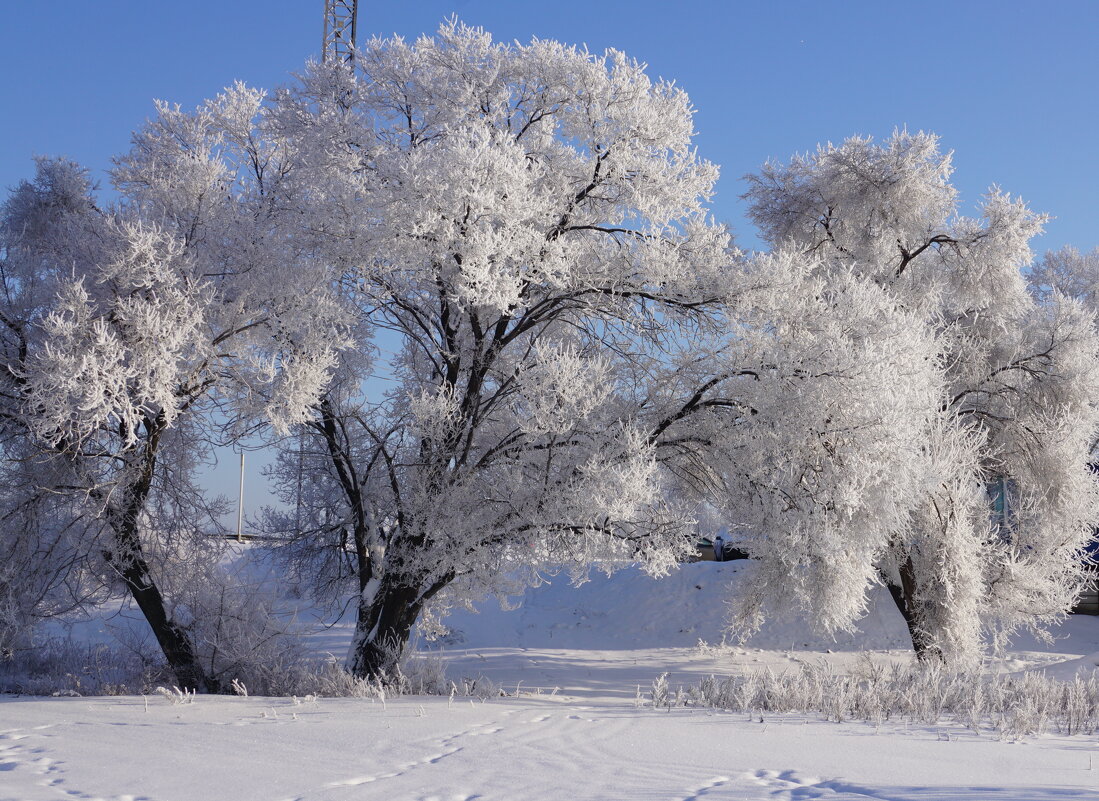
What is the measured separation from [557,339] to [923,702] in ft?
22.4

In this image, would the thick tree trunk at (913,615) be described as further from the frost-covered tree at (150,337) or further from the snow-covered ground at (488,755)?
the frost-covered tree at (150,337)

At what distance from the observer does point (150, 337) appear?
945 cm

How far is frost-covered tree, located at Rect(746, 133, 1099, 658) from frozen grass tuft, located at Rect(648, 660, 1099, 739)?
468 cm

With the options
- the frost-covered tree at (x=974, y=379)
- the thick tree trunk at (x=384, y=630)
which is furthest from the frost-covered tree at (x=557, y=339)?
the frost-covered tree at (x=974, y=379)

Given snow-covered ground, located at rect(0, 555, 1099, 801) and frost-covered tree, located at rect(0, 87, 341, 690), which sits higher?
frost-covered tree, located at rect(0, 87, 341, 690)

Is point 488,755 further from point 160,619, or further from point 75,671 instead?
point 75,671

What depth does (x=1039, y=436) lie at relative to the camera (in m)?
15.1

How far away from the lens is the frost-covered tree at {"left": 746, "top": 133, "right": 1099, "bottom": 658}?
1376cm

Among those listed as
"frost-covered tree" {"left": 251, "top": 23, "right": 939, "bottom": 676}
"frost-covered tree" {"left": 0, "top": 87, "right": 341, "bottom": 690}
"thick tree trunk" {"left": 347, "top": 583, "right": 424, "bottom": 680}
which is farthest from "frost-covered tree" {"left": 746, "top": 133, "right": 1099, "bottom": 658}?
"frost-covered tree" {"left": 0, "top": 87, "right": 341, "bottom": 690}

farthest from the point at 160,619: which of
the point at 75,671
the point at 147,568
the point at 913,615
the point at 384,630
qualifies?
the point at 913,615

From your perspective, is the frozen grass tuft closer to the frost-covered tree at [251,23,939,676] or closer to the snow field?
the snow field

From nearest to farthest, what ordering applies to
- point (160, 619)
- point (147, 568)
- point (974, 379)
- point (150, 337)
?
point (150, 337), point (147, 568), point (160, 619), point (974, 379)

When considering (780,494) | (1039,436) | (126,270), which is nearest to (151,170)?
(126,270)

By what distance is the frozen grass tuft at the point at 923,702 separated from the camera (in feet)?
23.2
